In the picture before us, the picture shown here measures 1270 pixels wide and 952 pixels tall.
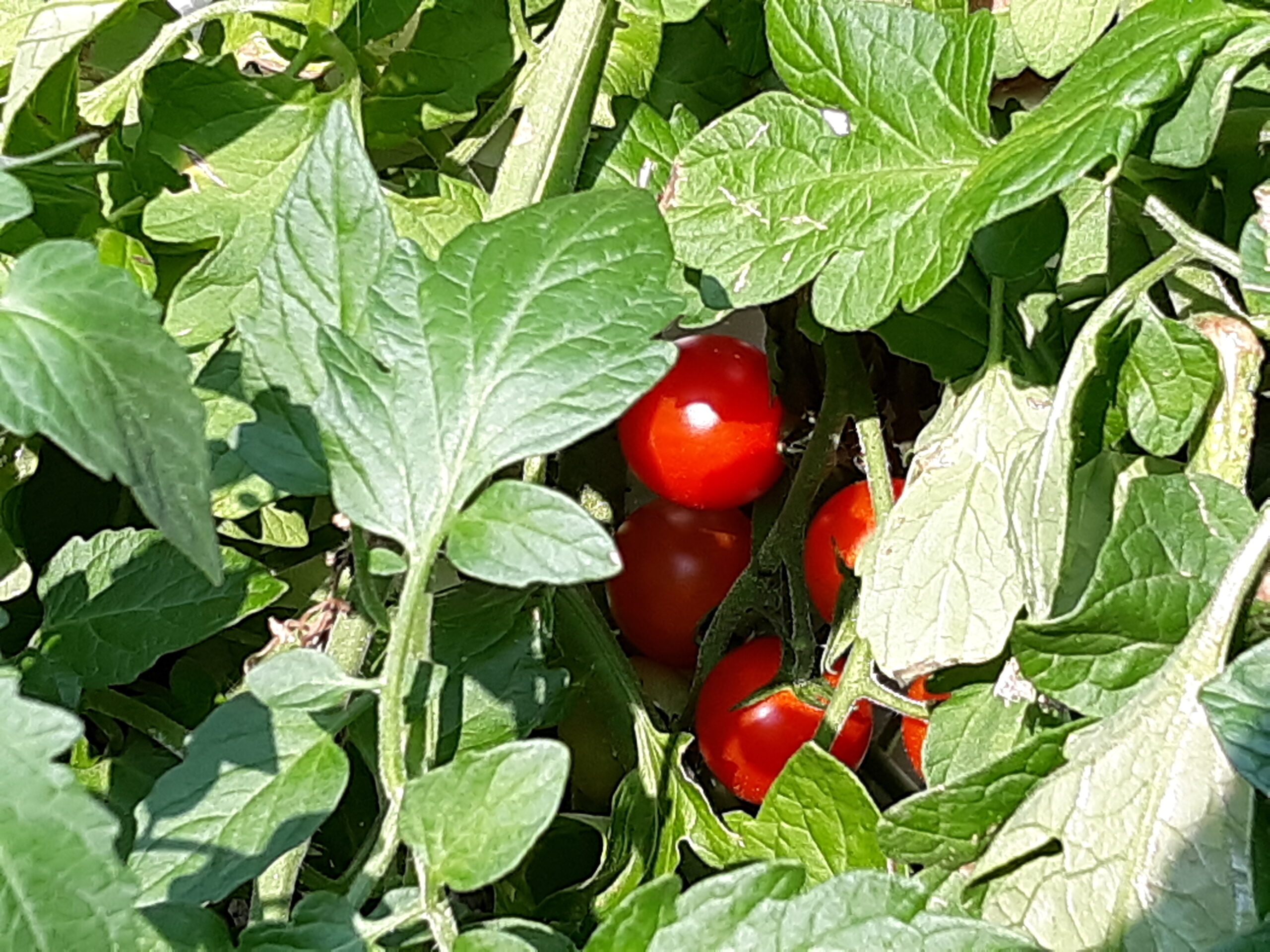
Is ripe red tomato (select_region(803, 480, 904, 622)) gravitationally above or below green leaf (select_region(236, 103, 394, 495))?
below

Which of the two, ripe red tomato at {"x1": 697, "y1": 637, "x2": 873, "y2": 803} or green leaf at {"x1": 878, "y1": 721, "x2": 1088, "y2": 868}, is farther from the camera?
ripe red tomato at {"x1": 697, "y1": 637, "x2": 873, "y2": 803}

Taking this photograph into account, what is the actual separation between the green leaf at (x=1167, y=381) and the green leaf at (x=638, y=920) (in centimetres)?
23

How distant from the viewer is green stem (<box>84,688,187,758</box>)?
545 mm

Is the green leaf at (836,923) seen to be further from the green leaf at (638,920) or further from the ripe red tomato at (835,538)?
the ripe red tomato at (835,538)

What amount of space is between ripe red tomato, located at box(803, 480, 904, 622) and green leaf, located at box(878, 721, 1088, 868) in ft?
0.68

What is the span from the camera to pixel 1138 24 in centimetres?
43

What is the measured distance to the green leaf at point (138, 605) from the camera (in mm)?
482

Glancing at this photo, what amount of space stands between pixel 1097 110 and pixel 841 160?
0.11m

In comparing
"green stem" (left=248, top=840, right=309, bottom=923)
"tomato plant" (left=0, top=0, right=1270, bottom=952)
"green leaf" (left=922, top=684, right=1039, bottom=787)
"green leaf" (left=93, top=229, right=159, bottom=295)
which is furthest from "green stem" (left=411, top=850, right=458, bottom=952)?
"green leaf" (left=93, top=229, right=159, bottom=295)

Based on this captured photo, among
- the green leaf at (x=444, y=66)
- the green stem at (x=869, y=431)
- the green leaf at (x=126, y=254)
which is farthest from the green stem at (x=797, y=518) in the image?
the green leaf at (x=126, y=254)

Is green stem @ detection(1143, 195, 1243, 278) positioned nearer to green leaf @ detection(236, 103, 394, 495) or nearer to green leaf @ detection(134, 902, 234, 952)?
green leaf @ detection(236, 103, 394, 495)

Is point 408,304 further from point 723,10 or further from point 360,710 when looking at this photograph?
point 723,10

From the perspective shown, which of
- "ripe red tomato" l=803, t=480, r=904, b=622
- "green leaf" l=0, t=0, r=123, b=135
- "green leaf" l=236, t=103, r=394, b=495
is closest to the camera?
"green leaf" l=236, t=103, r=394, b=495

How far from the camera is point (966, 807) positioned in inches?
15.6
